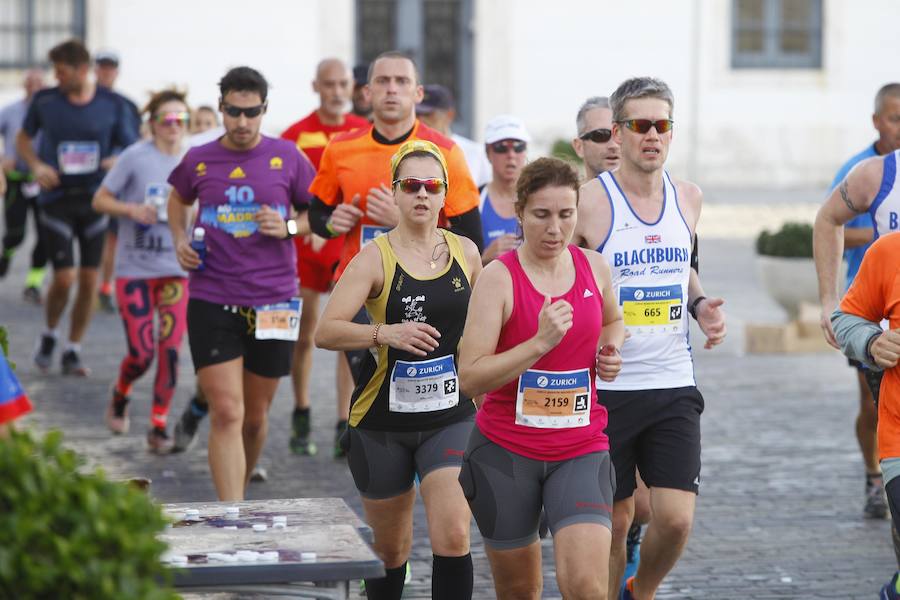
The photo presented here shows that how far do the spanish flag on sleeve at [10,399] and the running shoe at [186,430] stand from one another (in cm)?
512

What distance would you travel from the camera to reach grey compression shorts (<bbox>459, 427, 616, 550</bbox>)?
4.81 metres

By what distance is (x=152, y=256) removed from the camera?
359 inches

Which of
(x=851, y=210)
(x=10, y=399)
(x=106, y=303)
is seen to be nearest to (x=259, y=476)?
(x=851, y=210)

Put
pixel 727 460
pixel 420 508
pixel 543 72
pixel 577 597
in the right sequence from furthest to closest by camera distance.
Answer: pixel 543 72 → pixel 727 460 → pixel 420 508 → pixel 577 597

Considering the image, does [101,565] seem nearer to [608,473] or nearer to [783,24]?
[608,473]

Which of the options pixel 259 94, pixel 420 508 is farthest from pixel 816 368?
pixel 259 94

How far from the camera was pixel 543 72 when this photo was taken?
28906 mm

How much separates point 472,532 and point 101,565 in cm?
452

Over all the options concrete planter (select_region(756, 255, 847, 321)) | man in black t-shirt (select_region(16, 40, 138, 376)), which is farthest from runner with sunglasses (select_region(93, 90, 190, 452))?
concrete planter (select_region(756, 255, 847, 321))

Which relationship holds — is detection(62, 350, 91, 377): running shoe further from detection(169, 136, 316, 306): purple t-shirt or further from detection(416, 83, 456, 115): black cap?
detection(169, 136, 316, 306): purple t-shirt

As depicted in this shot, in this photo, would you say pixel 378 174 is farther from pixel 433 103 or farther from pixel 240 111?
pixel 433 103

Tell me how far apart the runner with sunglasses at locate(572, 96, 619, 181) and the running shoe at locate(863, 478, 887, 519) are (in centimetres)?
220

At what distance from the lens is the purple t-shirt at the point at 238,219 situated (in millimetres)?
7094

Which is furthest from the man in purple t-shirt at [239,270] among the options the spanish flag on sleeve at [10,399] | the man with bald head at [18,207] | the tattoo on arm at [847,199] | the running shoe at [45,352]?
the man with bald head at [18,207]
